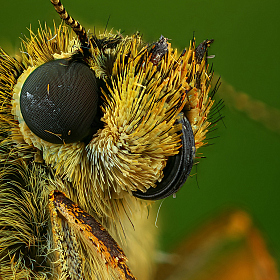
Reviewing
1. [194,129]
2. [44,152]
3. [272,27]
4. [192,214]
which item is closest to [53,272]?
[44,152]

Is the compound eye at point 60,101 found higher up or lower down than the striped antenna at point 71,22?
lower down

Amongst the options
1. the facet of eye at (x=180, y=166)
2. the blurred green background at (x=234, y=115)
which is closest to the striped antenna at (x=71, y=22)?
the facet of eye at (x=180, y=166)

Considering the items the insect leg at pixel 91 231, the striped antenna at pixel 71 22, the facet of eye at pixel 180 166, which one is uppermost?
the striped antenna at pixel 71 22

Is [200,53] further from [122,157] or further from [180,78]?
[122,157]

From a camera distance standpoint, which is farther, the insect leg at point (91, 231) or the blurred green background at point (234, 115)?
the blurred green background at point (234, 115)

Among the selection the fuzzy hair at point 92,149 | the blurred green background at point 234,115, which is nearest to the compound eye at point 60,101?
the fuzzy hair at point 92,149

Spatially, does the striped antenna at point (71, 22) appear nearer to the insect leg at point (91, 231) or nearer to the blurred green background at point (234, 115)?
the insect leg at point (91, 231)

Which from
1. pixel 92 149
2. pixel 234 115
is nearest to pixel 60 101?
pixel 92 149
